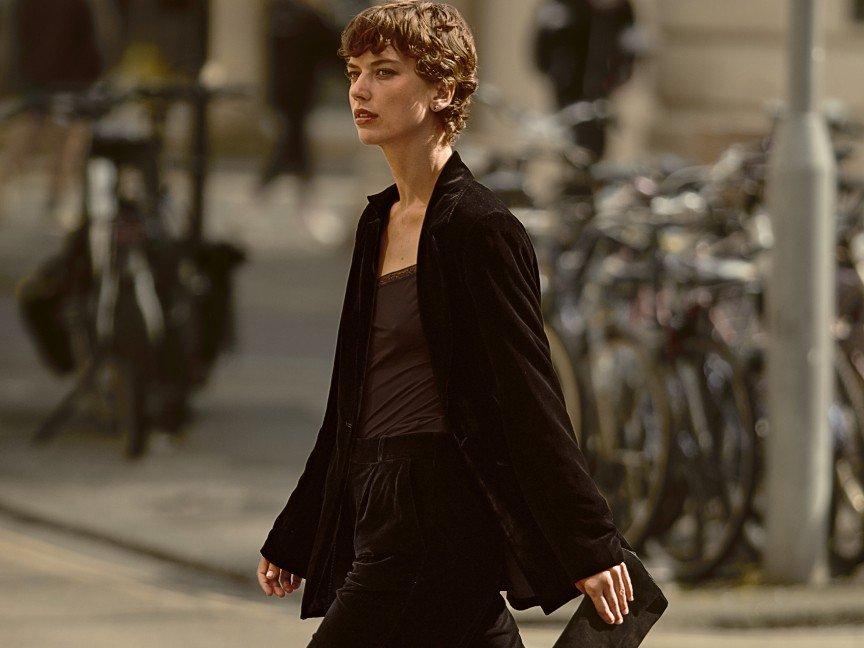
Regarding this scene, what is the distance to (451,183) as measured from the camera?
362 cm

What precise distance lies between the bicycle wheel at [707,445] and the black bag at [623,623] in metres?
3.65

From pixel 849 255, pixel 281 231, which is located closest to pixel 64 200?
pixel 281 231

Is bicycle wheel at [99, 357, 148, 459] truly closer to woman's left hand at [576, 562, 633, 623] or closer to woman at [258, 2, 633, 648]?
woman at [258, 2, 633, 648]

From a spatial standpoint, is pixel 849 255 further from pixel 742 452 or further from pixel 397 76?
pixel 397 76

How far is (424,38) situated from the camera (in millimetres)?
3553

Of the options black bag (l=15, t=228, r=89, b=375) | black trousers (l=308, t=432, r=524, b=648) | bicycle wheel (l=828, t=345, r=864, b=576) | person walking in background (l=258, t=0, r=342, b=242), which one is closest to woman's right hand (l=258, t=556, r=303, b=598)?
Answer: black trousers (l=308, t=432, r=524, b=648)

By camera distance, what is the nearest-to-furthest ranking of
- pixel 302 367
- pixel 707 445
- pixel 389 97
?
pixel 389 97, pixel 707 445, pixel 302 367

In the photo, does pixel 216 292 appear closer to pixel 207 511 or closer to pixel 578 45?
pixel 207 511

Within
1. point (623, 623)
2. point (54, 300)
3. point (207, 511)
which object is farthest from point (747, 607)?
point (54, 300)

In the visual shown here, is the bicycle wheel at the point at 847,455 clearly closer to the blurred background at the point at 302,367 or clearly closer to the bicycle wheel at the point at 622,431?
the blurred background at the point at 302,367

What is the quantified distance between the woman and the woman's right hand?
0.16 m

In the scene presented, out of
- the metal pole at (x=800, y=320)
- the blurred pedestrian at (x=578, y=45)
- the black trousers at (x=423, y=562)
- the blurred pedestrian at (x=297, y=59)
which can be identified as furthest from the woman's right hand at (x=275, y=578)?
the blurred pedestrian at (x=297, y=59)

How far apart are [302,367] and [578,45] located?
3.62m

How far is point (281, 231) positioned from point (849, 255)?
1124 centimetres
